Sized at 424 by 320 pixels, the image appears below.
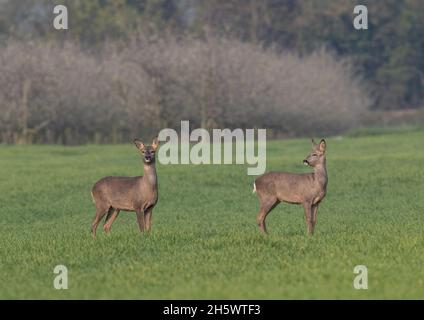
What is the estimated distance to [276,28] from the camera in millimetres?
93000

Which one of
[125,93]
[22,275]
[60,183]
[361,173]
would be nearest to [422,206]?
[361,173]

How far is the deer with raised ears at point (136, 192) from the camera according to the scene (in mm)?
16766

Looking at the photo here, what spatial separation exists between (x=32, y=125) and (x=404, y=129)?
68.6ft

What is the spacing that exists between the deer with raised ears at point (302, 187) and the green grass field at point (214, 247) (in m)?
0.44

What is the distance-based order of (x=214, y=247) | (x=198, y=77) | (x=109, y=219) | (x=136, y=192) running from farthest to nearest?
1. (x=198, y=77)
2. (x=109, y=219)
3. (x=136, y=192)
4. (x=214, y=247)

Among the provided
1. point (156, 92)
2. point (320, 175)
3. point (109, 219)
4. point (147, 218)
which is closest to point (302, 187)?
point (320, 175)

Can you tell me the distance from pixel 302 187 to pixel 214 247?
1.69 meters

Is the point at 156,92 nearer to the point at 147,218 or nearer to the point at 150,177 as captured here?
the point at 147,218

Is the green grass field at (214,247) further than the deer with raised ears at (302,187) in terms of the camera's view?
No

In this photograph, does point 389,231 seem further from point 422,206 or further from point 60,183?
point 60,183

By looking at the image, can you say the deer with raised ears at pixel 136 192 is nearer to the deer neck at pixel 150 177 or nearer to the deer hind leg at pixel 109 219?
the deer neck at pixel 150 177

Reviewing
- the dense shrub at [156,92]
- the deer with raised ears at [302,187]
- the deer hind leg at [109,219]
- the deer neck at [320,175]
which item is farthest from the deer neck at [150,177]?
the dense shrub at [156,92]

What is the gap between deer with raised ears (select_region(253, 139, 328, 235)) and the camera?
55.1ft

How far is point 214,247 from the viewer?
16.0 m
